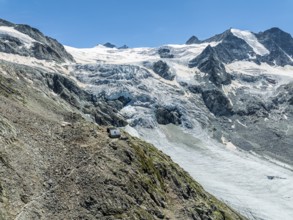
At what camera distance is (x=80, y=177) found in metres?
72.1

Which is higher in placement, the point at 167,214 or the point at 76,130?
the point at 76,130

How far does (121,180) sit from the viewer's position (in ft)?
256

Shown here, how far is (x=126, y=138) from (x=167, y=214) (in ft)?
58.8

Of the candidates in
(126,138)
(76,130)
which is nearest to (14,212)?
(76,130)

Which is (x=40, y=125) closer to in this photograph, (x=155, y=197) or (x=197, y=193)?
(x=155, y=197)

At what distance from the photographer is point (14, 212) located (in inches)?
2378

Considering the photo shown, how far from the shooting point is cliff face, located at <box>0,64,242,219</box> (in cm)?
6512

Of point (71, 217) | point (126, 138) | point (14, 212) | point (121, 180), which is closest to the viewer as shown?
point (14, 212)

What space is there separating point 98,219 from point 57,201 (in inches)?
238

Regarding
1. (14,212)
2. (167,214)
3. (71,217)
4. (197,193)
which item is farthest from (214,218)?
(14,212)

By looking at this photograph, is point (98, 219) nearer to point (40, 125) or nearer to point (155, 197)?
point (155, 197)

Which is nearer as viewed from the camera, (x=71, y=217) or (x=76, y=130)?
(x=71, y=217)

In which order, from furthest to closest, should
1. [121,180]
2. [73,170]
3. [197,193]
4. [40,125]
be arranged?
[197,193]
[40,125]
[121,180]
[73,170]

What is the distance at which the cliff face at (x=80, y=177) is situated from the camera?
6512cm
